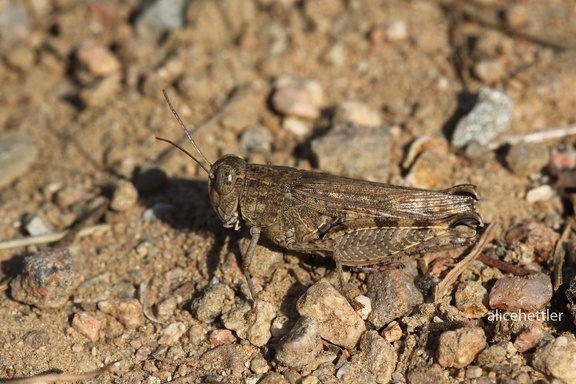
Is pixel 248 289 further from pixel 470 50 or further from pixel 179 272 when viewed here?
pixel 470 50

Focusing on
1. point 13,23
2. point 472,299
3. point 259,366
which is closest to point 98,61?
point 13,23

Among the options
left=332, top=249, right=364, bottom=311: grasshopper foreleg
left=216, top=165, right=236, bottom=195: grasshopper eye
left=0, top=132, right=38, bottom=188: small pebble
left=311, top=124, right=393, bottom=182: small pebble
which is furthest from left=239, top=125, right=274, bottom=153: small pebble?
left=0, top=132, right=38, bottom=188: small pebble

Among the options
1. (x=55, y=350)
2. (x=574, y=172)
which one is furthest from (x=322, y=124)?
(x=55, y=350)

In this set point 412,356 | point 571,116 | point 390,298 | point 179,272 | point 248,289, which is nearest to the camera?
point 412,356

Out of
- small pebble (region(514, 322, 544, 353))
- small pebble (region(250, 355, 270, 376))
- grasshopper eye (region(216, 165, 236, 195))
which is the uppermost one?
grasshopper eye (region(216, 165, 236, 195))

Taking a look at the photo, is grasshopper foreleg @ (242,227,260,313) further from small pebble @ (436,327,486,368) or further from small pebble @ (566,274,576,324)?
small pebble @ (566,274,576,324)

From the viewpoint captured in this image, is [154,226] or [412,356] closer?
[412,356]
